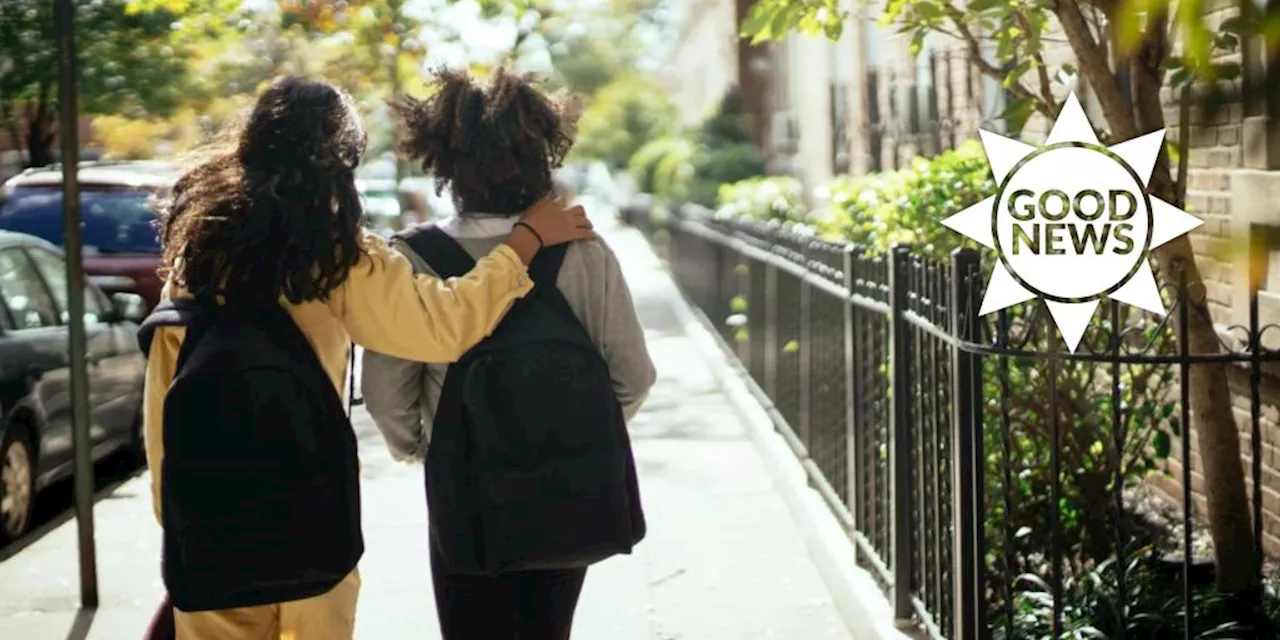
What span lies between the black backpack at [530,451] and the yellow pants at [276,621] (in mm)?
288

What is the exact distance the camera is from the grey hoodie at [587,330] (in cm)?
378

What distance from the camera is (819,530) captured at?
7234 mm

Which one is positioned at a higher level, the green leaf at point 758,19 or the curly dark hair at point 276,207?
the green leaf at point 758,19

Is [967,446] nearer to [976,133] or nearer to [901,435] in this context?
[901,435]

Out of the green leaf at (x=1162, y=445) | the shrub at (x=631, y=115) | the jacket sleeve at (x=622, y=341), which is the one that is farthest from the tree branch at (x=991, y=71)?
the shrub at (x=631, y=115)


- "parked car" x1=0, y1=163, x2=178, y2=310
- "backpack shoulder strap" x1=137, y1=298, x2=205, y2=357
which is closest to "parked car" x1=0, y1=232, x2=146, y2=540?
"parked car" x1=0, y1=163, x2=178, y2=310

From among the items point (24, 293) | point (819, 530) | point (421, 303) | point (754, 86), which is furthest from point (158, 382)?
point (754, 86)

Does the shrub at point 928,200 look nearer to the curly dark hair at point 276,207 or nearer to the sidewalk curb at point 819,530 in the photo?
the sidewalk curb at point 819,530

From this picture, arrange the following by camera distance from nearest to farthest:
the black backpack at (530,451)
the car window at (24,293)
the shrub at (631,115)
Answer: the black backpack at (530,451) → the car window at (24,293) → the shrub at (631,115)

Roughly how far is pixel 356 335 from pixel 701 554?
3.99m

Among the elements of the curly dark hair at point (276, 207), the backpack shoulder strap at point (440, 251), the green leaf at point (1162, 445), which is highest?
the curly dark hair at point (276, 207)

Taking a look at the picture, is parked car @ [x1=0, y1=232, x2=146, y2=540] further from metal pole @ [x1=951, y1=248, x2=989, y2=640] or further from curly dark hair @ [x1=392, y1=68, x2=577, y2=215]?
metal pole @ [x1=951, y1=248, x2=989, y2=640]

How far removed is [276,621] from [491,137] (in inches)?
43.7

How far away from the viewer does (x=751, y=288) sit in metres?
11.5
